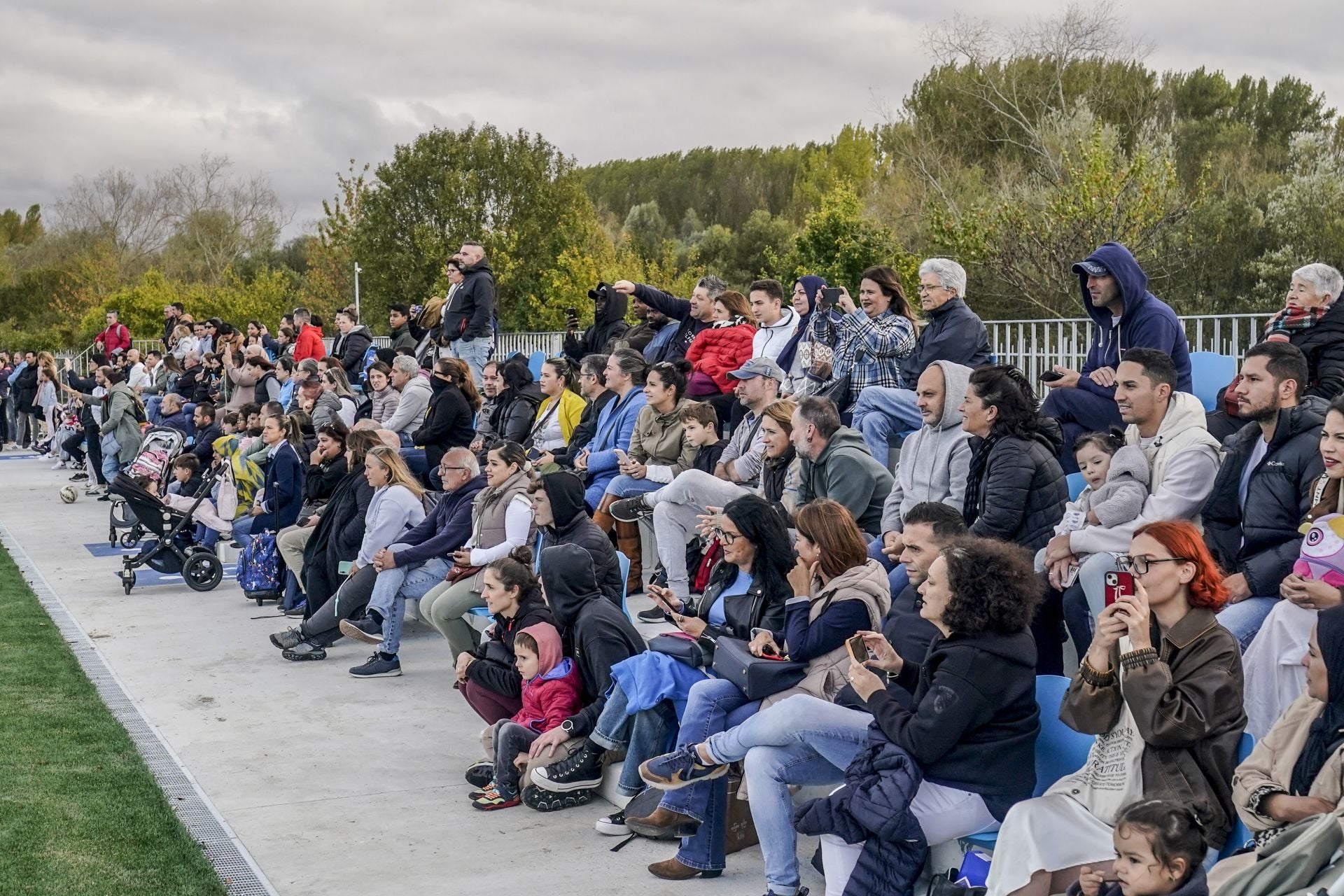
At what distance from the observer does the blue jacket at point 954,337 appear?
297 inches

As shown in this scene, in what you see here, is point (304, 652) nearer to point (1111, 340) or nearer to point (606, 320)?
point (606, 320)

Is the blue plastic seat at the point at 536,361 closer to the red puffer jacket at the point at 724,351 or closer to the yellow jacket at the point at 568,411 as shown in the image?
the yellow jacket at the point at 568,411

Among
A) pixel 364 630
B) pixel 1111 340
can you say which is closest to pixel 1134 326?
pixel 1111 340

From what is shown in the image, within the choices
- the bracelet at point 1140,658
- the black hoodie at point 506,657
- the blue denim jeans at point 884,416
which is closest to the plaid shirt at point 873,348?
the blue denim jeans at point 884,416

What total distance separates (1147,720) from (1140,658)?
167 mm

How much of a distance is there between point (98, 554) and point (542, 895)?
34.1ft

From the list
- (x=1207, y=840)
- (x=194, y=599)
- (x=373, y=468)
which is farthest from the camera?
(x=194, y=599)

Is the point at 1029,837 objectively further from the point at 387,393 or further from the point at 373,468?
the point at 387,393

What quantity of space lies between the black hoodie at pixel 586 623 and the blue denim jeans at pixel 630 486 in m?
2.73

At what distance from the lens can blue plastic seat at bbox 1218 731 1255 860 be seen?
3678mm

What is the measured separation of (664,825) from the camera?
5.20 metres

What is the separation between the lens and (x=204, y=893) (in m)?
4.97

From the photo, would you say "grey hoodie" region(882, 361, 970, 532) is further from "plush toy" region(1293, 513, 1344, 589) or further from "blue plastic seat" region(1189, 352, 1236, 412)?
"plush toy" region(1293, 513, 1344, 589)

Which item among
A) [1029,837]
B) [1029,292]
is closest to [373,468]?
[1029,837]
